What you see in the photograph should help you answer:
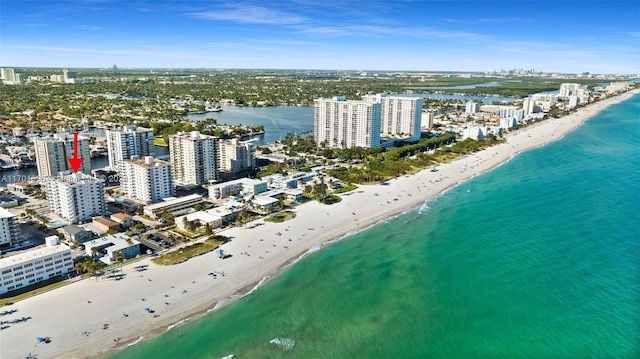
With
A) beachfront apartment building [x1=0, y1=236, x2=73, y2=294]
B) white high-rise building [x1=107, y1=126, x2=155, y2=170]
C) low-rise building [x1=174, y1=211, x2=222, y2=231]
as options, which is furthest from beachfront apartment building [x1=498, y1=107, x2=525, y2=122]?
beachfront apartment building [x1=0, y1=236, x2=73, y2=294]

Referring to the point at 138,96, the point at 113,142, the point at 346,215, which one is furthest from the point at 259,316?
the point at 138,96

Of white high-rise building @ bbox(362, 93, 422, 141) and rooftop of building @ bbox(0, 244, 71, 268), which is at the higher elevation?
white high-rise building @ bbox(362, 93, 422, 141)

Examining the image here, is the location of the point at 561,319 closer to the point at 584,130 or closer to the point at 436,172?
the point at 436,172

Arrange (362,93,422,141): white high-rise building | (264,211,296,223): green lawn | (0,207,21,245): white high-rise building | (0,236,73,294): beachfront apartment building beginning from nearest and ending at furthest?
(0,236,73,294): beachfront apartment building, (0,207,21,245): white high-rise building, (264,211,296,223): green lawn, (362,93,422,141): white high-rise building

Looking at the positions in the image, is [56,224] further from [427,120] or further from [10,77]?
[10,77]

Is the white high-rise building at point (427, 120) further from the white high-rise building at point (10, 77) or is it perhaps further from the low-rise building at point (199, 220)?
the white high-rise building at point (10, 77)

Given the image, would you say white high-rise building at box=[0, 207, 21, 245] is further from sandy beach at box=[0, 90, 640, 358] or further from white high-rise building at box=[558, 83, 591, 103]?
white high-rise building at box=[558, 83, 591, 103]

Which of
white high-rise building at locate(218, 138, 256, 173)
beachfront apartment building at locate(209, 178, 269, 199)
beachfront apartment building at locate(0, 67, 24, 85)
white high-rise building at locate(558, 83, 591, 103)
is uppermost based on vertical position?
beachfront apartment building at locate(0, 67, 24, 85)
